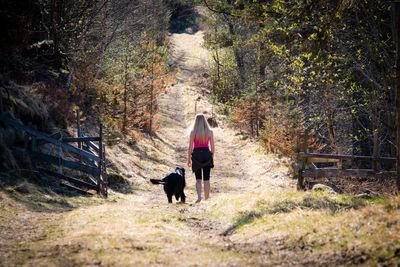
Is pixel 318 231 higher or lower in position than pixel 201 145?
lower

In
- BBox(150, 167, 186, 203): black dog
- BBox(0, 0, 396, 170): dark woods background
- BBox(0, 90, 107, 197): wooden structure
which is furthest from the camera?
BBox(0, 0, 396, 170): dark woods background

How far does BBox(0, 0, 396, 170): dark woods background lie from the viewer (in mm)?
10125

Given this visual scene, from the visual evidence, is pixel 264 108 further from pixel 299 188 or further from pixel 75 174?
pixel 75 174

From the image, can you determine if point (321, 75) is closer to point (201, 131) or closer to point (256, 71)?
point (256, 71)

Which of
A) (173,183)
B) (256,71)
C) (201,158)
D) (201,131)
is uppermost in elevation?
(256,71)

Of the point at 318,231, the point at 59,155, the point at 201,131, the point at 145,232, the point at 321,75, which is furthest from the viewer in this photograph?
the point at 321,75

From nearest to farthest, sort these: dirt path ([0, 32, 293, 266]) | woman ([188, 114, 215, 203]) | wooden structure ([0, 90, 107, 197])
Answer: dirt path ([0, 32, 293, 266]) < wooden structure ([0, 90, 107, 197]) < woman ([188, 114, 215, 203])

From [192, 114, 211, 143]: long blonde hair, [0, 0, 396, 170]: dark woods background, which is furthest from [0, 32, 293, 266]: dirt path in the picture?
[0, 0, 396, 170]: dark woods background

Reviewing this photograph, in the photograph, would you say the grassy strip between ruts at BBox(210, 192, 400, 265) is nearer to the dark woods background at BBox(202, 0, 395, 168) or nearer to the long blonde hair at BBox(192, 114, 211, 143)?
the long blonde hair at BBox(192, 114, 211, 143)

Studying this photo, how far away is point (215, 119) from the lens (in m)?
30.9

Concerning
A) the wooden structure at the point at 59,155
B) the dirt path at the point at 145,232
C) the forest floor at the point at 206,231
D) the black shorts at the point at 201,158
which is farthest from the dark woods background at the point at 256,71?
the forest floor at the point at 206,231

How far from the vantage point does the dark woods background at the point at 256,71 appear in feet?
33.2

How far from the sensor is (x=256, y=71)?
70.1 feet

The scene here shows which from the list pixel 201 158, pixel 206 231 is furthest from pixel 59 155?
pixel 206 231
